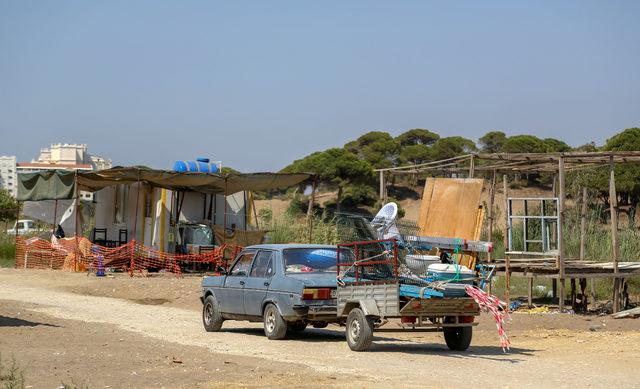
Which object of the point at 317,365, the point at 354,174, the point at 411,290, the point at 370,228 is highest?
the point at 354,174

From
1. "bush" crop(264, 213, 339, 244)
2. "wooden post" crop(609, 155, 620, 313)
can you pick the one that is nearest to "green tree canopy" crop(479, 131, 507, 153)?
"bush" crop(264, 213, 339, 244)

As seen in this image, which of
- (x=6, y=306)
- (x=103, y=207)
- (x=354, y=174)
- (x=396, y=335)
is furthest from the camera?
(x=354, y=174)

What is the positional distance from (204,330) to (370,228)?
4.55 meters

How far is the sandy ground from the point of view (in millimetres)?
11203

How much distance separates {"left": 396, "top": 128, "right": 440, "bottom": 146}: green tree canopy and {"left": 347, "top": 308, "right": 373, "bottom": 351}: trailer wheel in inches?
2747

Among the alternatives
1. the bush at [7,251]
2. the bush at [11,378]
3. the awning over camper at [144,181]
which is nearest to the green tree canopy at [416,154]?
Answer: the bush at [7,251]

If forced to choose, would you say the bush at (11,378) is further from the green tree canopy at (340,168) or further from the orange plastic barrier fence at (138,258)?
the green tree canopy at (340,168)

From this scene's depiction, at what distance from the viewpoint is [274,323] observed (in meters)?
15.9

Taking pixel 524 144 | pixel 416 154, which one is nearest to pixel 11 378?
pixel 524 144

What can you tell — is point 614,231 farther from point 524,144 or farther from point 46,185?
point 524,144

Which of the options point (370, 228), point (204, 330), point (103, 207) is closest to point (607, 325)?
point (370, 228)

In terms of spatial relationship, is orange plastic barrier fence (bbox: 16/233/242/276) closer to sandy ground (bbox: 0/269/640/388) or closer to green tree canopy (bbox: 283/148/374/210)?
sandy ground (bbox: 0/269/640/388)

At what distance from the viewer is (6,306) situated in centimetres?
2178

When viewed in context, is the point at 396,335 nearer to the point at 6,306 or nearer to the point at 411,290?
the point at 411,290
